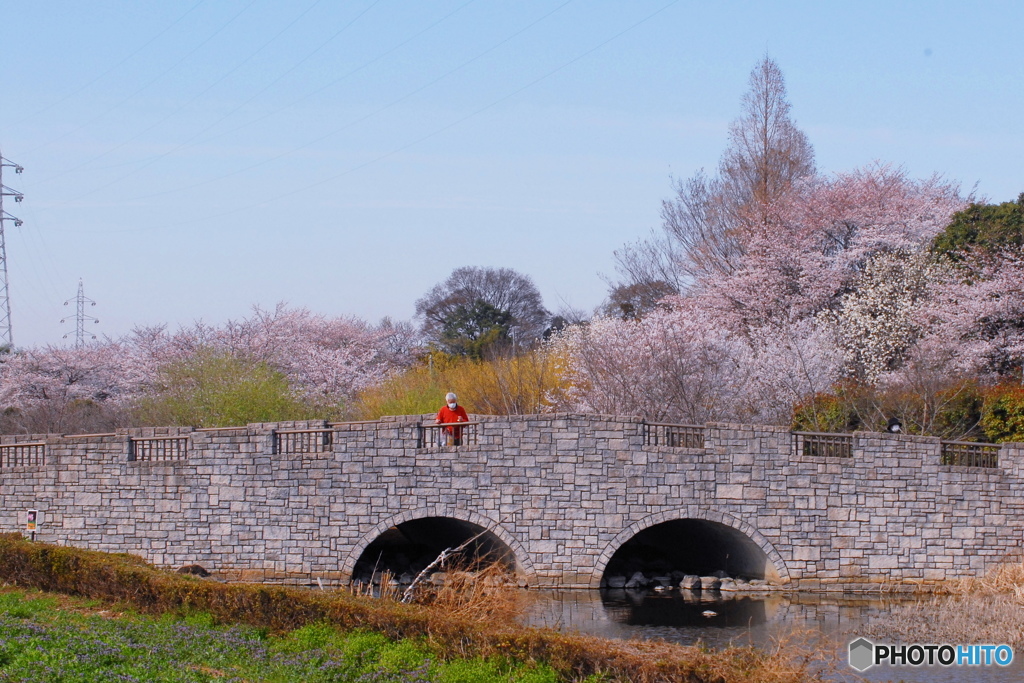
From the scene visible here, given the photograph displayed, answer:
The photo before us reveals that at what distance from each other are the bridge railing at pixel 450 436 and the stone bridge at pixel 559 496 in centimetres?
5

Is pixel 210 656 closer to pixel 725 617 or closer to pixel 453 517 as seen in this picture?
pixel 453 517

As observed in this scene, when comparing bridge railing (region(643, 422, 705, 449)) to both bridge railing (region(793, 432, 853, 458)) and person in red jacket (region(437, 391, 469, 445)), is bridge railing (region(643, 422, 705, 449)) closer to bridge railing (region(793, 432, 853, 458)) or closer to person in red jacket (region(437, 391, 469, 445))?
bridge railing (region(793, 432, 853, 458))

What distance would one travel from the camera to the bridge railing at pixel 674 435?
1802 cm

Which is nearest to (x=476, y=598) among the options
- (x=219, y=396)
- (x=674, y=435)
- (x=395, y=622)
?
(x=395, y=622)

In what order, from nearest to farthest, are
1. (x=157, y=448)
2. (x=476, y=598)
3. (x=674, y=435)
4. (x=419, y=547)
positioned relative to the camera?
1. (x=476, y=598)
2. (x=674, y=435)
3. (x=157, y=448)
4. (x=419, y=547)

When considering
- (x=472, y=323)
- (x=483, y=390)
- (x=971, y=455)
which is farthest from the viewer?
(x=472, y=323)

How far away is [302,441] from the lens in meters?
18.1

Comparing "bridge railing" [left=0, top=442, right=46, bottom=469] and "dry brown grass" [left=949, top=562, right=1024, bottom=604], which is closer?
"dry brown grass" [left=949, top=562, right=1024, bottom=604]

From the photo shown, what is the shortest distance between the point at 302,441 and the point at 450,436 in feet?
8.44

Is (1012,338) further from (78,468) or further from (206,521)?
(78,468)

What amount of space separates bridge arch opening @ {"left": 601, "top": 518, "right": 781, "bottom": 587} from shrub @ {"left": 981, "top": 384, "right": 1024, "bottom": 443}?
5891mm

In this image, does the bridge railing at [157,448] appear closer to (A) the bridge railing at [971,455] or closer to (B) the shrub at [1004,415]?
(A) the bridge railing at [971,455]

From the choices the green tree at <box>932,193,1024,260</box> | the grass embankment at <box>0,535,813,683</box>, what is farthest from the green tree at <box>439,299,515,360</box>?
the grass embankment at <box>0,535,813,683</box>

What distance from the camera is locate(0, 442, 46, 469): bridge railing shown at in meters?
18.8
